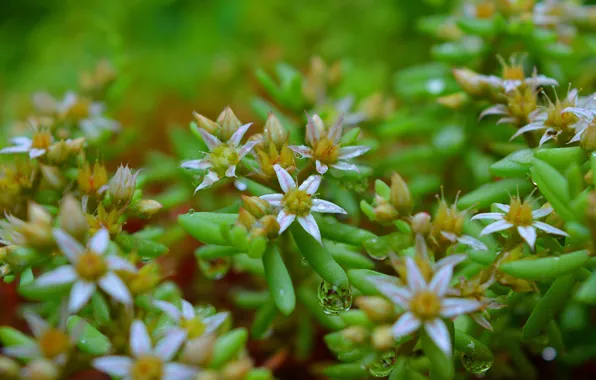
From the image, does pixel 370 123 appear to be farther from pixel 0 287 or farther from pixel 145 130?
pixel 0 287

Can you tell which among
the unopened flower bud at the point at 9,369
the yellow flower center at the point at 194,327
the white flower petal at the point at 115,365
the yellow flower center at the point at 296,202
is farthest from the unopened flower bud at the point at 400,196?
the unopened flower bud at the point at 9,369

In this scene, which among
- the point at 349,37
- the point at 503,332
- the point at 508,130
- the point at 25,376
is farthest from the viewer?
the point at 349,37

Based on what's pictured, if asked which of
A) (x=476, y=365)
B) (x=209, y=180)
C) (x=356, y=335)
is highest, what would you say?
(x=209, y=180)

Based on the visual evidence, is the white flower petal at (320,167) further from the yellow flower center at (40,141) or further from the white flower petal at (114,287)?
the yellow flower center at (40,141)

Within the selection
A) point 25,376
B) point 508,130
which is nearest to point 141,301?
point 25,376

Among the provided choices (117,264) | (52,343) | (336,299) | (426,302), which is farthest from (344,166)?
(52,343)

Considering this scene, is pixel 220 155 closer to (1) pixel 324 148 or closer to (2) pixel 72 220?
(1) pixel 324 148
